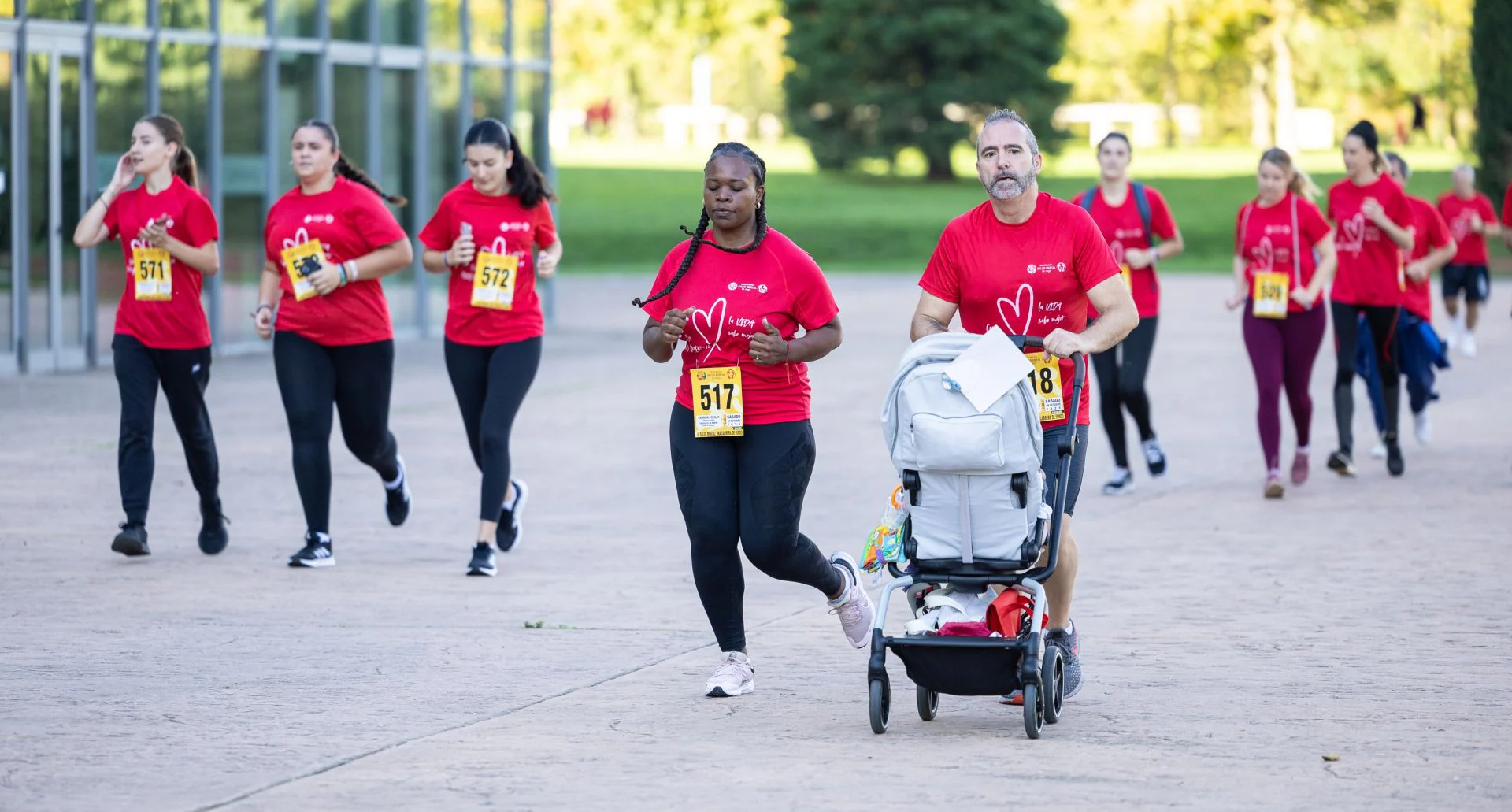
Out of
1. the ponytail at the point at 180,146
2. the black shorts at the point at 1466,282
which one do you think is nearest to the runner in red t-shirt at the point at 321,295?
the ponytail at the point at 180,146

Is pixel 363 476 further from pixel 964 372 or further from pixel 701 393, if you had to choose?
pixel 964 372

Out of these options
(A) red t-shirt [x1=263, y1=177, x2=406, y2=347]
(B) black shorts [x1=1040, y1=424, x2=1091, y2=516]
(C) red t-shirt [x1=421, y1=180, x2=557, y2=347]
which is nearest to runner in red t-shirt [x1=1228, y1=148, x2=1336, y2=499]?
(C) red t-shirt [x1=421, y1=180, x2=557, y2=347]

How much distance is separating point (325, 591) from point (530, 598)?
2.77 ft

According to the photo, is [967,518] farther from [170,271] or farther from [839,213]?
[839,213]

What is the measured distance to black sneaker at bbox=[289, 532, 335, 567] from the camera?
31.3ft

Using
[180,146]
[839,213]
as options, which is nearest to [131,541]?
[180,146]

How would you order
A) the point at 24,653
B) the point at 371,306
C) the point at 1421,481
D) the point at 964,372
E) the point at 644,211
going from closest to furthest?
the point at 964,372, the point at 24,653, the point at 371,306, the point at 1421,481, the point at 644,211

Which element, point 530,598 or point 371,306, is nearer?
point 530,598

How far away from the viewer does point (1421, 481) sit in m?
12.4

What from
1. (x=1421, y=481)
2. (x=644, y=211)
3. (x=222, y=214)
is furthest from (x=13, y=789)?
(x=644, y=211)

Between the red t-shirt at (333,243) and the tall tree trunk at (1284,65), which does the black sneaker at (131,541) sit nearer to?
the red t-shirt at (333,243)

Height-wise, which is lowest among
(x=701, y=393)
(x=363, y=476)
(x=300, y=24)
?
(x=363, y=476)

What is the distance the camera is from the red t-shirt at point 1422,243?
13625 mm

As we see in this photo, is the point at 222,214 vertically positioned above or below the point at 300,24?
below
